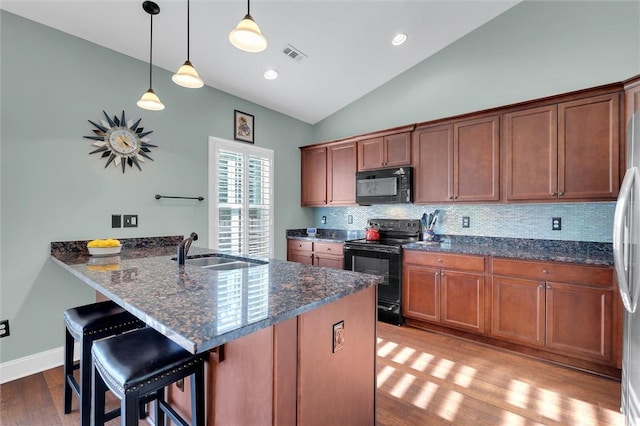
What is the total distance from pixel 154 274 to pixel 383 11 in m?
2.95

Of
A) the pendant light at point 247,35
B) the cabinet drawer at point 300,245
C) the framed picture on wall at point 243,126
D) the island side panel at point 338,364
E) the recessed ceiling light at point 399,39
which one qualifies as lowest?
the island side panel at point 338,364

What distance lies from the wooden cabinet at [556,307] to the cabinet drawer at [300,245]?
2.31m

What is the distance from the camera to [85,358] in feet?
5.12

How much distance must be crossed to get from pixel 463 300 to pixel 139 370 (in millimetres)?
2750

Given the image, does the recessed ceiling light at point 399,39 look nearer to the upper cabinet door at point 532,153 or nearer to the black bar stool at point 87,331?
the upper cabinet door at point 532,153

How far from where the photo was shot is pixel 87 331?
5.16 feet

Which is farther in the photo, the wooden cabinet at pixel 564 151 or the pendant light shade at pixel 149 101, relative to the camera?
the wooden cabinet at pixel 564 151

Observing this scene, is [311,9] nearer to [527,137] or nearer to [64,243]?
[527,137]

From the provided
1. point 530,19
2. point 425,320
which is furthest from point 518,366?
point 530,19

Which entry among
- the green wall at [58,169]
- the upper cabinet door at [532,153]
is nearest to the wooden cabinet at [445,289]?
the upper cabinet door at [532,153]

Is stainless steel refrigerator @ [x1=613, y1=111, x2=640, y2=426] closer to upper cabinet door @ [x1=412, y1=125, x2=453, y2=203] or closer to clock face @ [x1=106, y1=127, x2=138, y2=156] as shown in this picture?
upper cabinet door @ [x1=412, y1=125, x2=453, y2=203]

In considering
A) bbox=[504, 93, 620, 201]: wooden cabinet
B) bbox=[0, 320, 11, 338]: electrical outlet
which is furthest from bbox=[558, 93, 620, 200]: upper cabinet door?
bbox=[0, 320, 11, 338]: electrical outlet

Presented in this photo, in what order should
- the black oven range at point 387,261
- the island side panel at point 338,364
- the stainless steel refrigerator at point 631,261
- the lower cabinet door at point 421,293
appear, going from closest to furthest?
the island side panel at point 338,364 < the stainless steel refrigerator at point 631,261 < the lower cabinet door at point 421,293 < the black oven range at point 387,261

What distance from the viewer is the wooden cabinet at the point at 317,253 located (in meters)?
3.82
